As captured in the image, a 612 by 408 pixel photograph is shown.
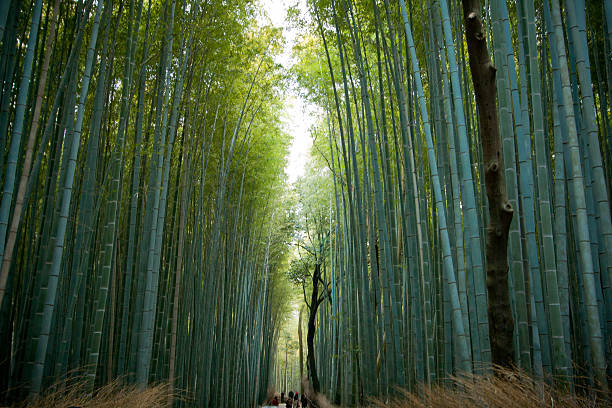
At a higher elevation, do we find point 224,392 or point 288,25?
point 288,25

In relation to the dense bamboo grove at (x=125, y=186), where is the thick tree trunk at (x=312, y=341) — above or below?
below

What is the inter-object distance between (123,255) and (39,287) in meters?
1.61

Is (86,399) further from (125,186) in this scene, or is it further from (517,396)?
(125,186)

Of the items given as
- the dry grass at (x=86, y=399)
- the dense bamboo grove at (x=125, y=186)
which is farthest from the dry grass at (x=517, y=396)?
the dense bamboo grove at (x=125, y=186)

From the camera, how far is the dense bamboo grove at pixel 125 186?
8.70 feet

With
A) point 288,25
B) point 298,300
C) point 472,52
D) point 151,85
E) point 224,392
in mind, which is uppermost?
point 288,25

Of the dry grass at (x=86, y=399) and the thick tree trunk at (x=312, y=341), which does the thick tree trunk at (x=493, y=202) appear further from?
the thick tree trunk at (x=312, y=341)

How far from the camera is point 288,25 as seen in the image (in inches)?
221

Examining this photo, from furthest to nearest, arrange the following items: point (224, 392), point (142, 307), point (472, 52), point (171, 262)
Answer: point (224, 392), point (171, 262), point (142, 307), point (472, 52)

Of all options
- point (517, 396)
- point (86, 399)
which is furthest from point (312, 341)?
point (517, 396)

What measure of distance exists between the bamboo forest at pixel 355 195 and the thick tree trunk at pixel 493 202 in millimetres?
11

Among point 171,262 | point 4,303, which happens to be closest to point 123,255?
point 171,262

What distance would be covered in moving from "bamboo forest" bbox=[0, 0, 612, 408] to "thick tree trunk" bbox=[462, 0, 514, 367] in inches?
0.5

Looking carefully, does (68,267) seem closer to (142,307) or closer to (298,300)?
(142,307)
